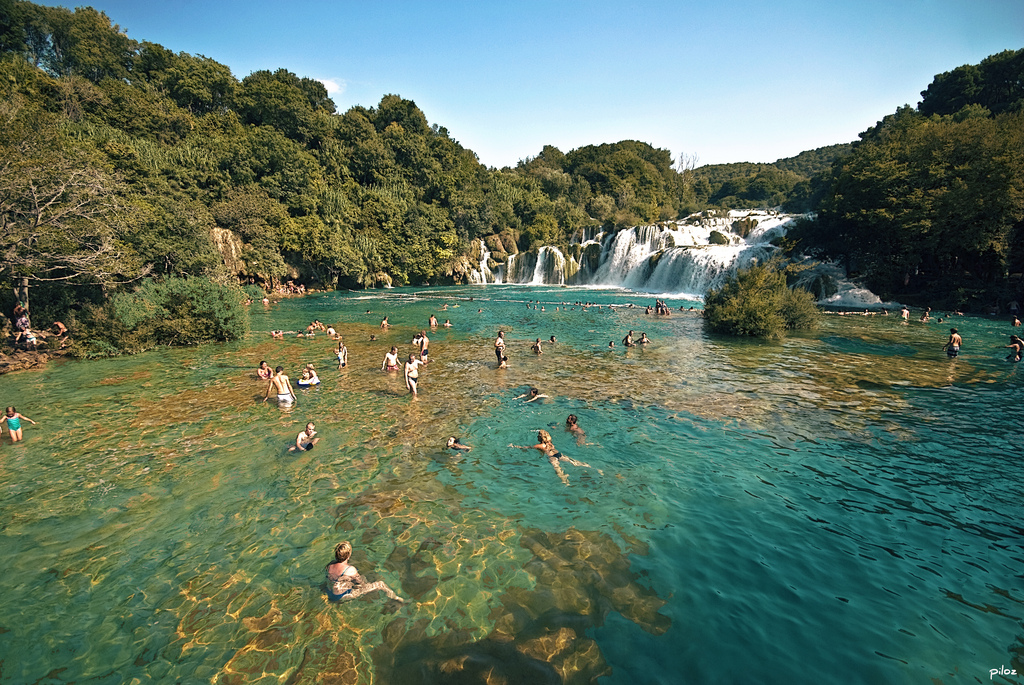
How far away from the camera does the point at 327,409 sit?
14.9 m

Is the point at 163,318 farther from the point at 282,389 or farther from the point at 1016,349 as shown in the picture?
the point at 1016,349

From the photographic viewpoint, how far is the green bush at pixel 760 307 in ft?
91.2

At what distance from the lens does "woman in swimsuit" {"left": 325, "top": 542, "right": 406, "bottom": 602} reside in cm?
669

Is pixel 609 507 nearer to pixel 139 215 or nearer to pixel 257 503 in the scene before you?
pixel 257 503

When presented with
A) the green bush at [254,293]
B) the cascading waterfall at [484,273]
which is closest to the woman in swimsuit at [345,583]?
the green bush at [254,293]

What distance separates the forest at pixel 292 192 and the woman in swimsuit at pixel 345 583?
786 inches

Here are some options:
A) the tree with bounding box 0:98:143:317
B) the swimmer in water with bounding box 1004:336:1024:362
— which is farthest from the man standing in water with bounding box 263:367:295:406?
the swimmer in water with bounding box 1004:336:1024:362

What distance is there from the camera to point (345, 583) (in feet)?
22.2

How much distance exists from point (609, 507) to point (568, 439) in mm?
3466

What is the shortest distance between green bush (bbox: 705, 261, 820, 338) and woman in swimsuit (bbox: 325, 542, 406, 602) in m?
27.4

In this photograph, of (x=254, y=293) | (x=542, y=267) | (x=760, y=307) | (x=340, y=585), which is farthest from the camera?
(x=542, y=267)

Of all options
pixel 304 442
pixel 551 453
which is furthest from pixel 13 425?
pixel 551 453

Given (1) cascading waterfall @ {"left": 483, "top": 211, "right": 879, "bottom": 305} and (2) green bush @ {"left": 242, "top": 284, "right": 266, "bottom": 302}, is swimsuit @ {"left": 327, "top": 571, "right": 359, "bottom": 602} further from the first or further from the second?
(2) green bush @ {"left": 242, "top": 284, "right": 266, "bottom": 302}

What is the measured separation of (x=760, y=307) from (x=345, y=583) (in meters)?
28.5
